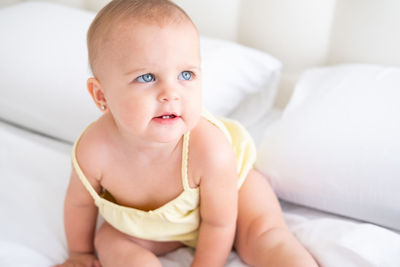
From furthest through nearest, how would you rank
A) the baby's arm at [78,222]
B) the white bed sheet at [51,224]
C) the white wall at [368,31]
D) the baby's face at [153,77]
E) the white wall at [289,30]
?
the white wall at [289,30]
the white wall at [368,31]
the baby's arm at [78,222]
the white bed sheet at [51,224]
the baby's face at [153,77]

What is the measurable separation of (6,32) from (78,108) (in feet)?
1.33

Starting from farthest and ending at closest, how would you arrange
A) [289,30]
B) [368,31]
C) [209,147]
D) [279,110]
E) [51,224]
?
[279,110] < [289,30] < [368,31] < [51,224] < [209,147]

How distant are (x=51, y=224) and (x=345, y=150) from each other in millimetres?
648

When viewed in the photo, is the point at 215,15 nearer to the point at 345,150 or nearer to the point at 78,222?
the point at 345,150

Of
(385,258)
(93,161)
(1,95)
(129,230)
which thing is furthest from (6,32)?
(385,258)

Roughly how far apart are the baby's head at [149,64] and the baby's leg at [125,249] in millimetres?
253

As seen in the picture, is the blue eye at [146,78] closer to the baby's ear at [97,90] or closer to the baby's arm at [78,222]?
the baby's ear at [97,90]

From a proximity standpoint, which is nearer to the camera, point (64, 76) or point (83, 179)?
point (83, 179)

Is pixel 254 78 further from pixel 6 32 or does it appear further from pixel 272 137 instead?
pixel 6 32

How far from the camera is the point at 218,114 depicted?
1160mm

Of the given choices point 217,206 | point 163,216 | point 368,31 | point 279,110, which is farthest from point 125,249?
point 368,31

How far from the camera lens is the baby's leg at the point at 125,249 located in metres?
0.82

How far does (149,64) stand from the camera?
680 millimetres

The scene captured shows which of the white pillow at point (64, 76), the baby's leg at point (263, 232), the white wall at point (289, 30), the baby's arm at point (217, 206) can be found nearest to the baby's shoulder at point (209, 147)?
the baby's arm at point (217, 206)
